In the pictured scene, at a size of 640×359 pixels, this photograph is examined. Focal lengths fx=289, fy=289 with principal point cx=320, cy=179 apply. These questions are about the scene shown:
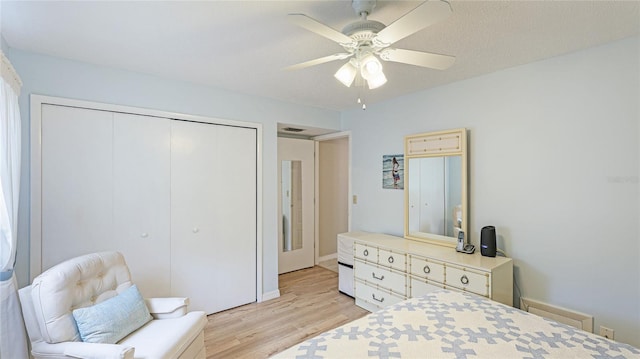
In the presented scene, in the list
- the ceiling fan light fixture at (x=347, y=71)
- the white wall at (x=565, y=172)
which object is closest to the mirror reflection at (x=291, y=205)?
the white wall at (x=565, y=172)

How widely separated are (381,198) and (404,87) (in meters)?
1.34

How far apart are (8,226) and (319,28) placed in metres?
2.14

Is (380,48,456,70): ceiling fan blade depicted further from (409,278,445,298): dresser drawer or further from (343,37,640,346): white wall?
(409,278,445,298): dresser drawer

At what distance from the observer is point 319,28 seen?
4.33 feet

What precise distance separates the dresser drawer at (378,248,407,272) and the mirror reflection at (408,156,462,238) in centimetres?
48

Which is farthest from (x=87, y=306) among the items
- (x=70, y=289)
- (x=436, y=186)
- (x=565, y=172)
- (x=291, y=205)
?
(x=565, y=172)

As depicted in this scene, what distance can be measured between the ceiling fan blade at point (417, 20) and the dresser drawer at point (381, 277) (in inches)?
84.9

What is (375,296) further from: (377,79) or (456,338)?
(377,79)

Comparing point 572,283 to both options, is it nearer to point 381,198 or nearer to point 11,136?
point 381,198

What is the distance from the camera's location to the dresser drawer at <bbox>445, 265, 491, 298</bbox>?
220 centimetres

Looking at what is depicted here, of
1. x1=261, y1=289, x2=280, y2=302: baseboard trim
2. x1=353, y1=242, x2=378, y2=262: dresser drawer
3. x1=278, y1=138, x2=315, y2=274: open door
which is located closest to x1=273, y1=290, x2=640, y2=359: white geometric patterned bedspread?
x1=353, y1=242, x2=378, y2=262: dresser drawer

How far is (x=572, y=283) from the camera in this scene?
218cm

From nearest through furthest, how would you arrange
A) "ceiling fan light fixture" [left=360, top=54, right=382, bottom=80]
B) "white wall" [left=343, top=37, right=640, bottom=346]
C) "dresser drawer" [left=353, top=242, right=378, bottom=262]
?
"ceiling fan light fixture" [left=360, top=54, right=382, bottom=80] → "white wall" [left=343, top=37, right=640, bottom=346] → "dresser drawer" [left=353, top=242, right=378, bottom=262]

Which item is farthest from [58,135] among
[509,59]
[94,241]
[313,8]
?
[509,59]
